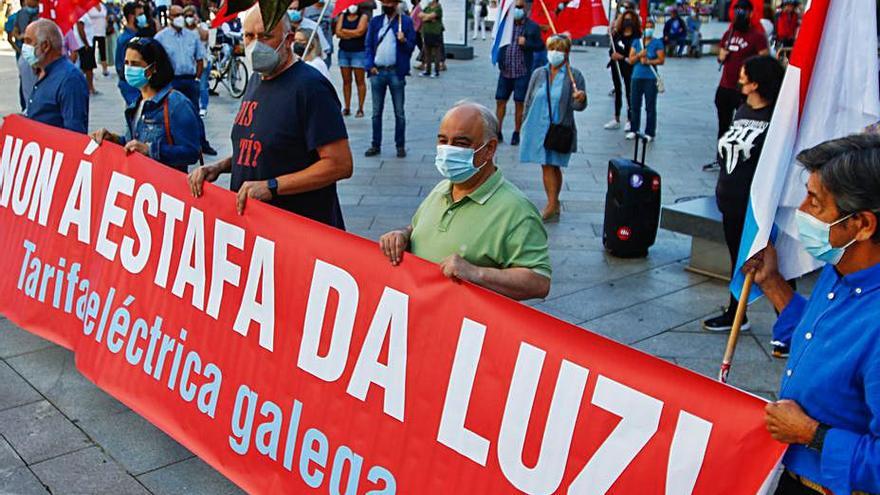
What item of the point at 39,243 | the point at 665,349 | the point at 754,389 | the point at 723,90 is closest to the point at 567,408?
the point at 754,389

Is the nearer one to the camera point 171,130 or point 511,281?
point 511,281

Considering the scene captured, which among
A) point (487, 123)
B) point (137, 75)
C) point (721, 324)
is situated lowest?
point (721, 324)

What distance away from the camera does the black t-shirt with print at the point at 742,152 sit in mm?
5812

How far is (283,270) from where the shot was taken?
3.87m

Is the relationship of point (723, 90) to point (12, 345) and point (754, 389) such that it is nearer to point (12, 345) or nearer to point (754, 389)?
point (754, 389)

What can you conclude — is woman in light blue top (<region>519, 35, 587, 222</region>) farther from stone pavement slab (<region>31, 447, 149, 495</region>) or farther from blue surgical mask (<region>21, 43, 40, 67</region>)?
stone pavement slab (<region>31, 447, 149, 495</region>)

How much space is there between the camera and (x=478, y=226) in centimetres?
334

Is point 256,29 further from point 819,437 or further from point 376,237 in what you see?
point 376,237

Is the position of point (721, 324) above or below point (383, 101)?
below

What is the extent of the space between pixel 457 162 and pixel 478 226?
0.24 metres

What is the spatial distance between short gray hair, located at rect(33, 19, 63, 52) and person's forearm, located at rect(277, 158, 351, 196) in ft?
8.85

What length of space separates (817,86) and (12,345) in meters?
4.80

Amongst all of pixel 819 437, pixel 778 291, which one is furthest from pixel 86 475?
pixel 819 437

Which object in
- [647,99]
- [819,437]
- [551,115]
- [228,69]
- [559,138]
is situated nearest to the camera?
[819,437]
